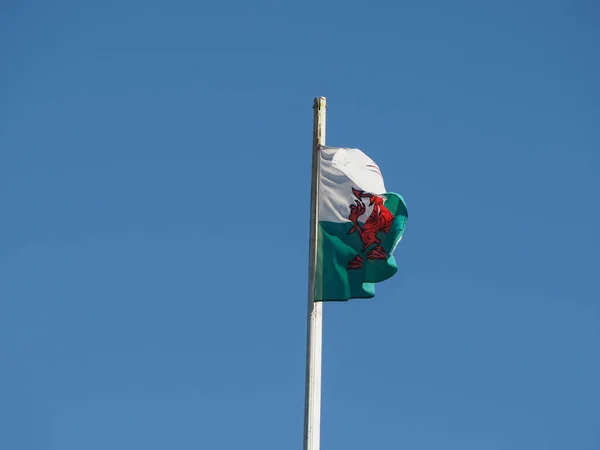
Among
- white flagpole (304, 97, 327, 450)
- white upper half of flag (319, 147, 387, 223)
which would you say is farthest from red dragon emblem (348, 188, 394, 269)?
white flagpole (304, 97, 327, 450)

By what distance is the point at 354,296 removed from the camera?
2205cm

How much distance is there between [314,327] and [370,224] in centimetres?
252

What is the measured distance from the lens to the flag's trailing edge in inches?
870

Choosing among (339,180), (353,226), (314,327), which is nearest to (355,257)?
(353,226)

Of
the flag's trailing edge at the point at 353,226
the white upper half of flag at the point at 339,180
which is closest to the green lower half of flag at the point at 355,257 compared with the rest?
the flag's trailing edge at the point at 353,226

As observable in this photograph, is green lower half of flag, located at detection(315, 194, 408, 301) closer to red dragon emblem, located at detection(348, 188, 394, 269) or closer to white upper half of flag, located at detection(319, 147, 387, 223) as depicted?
red dragon emblem, located at detection(348, 188, 394, 269)

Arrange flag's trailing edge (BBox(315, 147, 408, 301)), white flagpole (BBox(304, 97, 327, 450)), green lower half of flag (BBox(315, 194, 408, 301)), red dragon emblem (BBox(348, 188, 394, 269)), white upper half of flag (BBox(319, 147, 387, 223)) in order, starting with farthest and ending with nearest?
white upper half of flag (BBox(319, 147, 387, 223)) → red dragon emblem (BBox(348, 188, 394, 269)) → flag's trailing edge (BBox(315, 147, 408, 301)) → green lower half of flag (BBox(315, 194, 408, 301)) → white flagpole (BBox(304, 97, 327, 450))

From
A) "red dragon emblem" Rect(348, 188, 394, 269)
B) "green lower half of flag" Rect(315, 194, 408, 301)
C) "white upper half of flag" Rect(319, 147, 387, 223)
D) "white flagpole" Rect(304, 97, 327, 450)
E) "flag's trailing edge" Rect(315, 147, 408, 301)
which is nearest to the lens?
"white flagpole" Rect(304, 97, 327, 450)

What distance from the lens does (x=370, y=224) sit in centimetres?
2262

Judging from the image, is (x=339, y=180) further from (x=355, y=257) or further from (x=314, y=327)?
(x=314, y=327)

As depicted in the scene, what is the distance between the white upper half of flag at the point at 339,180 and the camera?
74.0 ft

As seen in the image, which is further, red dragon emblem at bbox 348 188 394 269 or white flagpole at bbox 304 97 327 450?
red dragon emblem at bbox 348 188 394 269

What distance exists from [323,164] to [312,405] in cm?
462

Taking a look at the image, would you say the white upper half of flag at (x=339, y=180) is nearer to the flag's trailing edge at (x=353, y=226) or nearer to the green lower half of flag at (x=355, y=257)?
the flag's trailing edge at (x=353, y=226)
